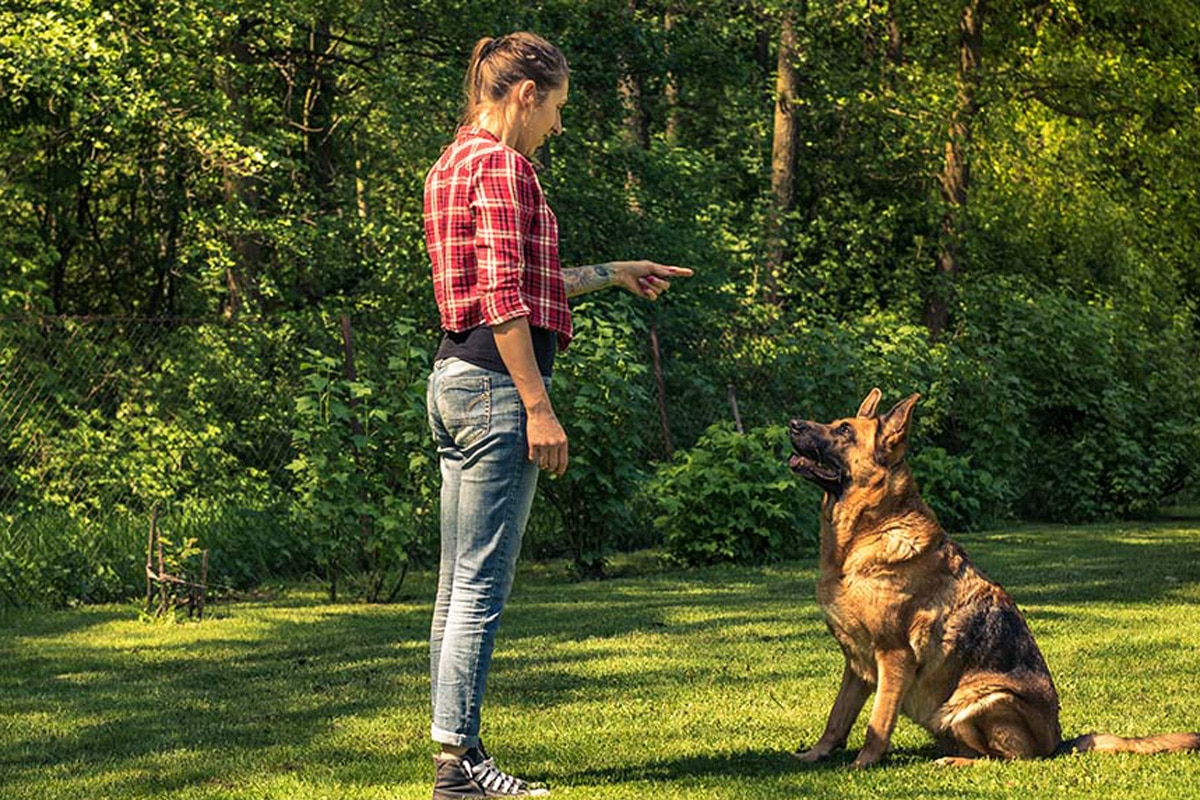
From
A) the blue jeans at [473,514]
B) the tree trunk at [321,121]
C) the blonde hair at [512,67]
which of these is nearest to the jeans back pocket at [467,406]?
the blue jeans at [473,514]

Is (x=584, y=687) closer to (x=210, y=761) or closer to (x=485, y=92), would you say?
(x=210, y=761)

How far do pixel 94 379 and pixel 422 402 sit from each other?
9.09ft

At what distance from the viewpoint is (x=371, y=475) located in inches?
486

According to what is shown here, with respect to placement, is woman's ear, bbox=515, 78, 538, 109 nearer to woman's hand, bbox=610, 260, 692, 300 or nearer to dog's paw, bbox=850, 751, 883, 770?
woman's hand, bbox=610, 260, 692, 300

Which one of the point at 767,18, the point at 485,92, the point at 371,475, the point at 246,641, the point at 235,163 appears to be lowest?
the point at 246,641

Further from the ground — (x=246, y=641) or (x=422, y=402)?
(x=422, y=402)

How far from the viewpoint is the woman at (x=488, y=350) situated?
5.04 m

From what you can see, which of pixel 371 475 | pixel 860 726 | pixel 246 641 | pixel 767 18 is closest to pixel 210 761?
pixel 860 726

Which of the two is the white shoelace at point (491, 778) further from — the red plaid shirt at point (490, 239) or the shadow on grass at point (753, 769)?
the red plaid shirt at point (490, 239)

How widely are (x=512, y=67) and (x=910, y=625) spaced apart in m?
2.47

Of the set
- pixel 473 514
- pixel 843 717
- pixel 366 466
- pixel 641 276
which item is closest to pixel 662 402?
pixel 366 466

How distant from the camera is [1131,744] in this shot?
6.12m

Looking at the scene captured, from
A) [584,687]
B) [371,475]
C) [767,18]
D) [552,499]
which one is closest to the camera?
[584,687]

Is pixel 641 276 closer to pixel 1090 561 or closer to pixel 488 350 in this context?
pixel 488 350
